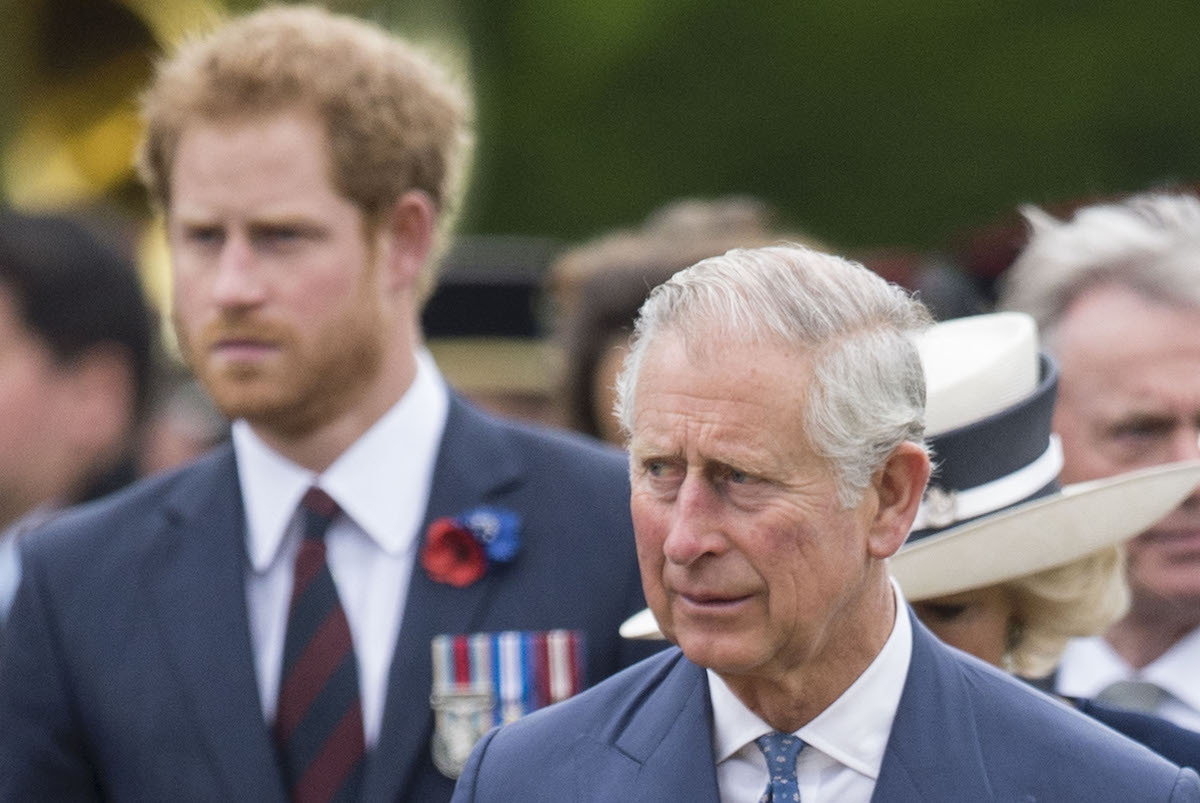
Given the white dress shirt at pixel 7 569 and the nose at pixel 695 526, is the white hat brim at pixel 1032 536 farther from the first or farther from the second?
the white dress shirt at pixel 7 569

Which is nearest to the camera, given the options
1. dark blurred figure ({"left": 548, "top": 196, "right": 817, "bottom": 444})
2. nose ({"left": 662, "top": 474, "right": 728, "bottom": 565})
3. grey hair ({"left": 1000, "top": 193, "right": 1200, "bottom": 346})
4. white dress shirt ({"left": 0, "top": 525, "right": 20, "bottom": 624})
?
nose ({"left": 662, "top": 474, "right": 728, "bottom": 565})

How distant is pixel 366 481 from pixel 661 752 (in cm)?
122

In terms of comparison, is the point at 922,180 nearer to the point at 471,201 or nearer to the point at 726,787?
the point at 471,201

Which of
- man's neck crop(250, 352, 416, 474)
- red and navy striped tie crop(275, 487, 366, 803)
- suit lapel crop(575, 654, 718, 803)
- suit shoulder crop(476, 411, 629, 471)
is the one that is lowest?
red and navy striped tie crop(275, 487, 366, 803)

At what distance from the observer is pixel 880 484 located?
3.07 meters

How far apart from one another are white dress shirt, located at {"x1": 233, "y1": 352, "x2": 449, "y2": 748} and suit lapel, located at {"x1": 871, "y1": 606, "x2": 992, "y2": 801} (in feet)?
3.98

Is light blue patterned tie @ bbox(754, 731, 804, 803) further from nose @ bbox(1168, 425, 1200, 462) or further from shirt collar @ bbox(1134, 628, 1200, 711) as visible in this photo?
nose @ bbox(1168, 425, 1200, 462)

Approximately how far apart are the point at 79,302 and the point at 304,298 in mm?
2228

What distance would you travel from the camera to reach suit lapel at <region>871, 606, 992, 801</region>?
2.99 meters

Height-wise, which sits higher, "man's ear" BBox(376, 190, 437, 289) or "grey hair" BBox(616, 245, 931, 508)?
"grey hair" BBox(616, 245, 931, 508)

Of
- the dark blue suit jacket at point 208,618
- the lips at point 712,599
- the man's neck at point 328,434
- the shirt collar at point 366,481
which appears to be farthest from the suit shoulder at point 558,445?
the lips at point 712,599

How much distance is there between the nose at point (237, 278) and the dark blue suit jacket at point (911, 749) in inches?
46.9

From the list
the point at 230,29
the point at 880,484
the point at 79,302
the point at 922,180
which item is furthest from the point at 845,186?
the point at 880,484

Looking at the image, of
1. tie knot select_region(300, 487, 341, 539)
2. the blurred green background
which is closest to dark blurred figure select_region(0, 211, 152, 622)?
tie knot select_region(300, 487, 341, 539)
